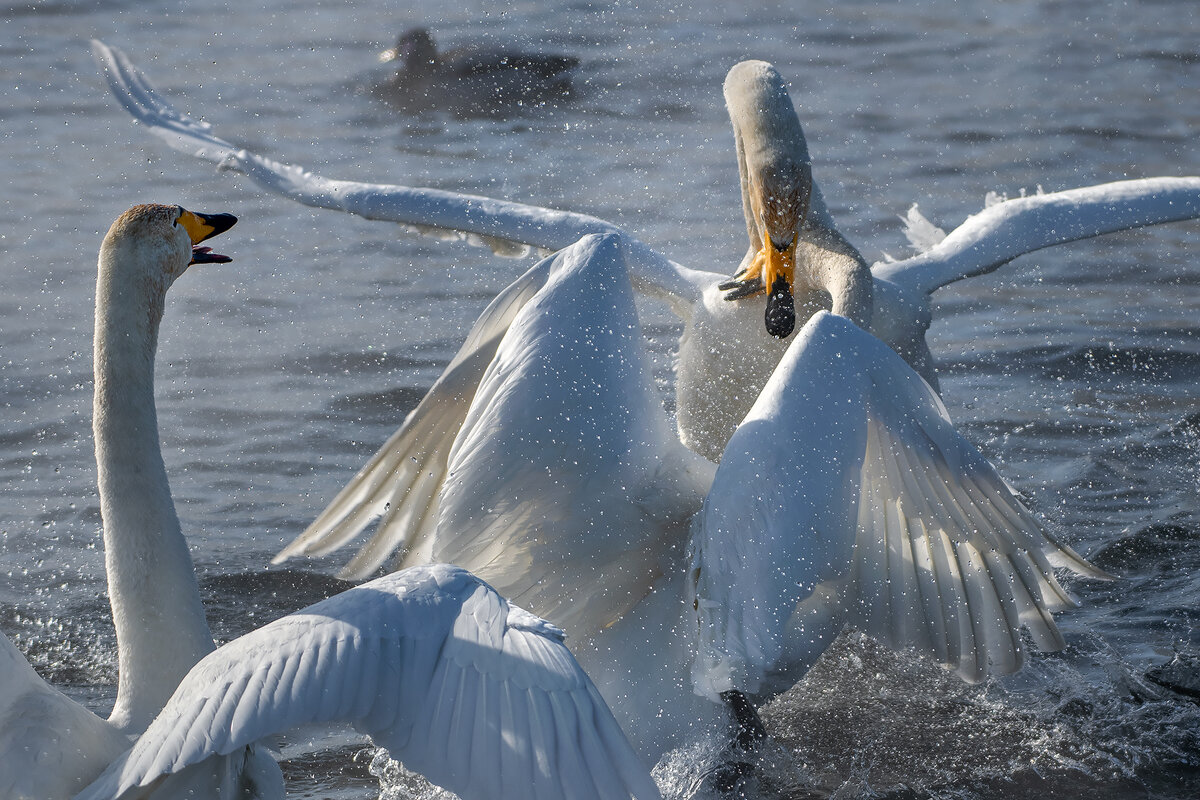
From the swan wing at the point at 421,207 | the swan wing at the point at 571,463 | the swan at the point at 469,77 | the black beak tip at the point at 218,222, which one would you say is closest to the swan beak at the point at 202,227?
the black beak tip at the point at 218,222

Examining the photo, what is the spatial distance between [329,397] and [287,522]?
140 cm

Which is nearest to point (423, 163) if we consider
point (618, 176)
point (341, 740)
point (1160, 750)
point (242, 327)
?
point (618, 176)

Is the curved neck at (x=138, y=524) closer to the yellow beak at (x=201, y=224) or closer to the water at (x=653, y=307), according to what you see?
the yellow beak at (x=201, y=224)

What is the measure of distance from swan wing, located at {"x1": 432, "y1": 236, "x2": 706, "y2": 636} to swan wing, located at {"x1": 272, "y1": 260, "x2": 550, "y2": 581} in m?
0.81

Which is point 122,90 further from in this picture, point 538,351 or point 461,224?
point 538,351

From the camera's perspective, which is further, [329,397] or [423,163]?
[423,163]

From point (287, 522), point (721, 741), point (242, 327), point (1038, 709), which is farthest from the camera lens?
point (242, 327)

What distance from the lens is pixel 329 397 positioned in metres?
7.44

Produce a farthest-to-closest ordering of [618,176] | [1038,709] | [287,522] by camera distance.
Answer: [618,176], [287,522], [1038,709]

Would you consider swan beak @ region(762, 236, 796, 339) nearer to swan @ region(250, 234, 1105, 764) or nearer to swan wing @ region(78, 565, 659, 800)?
swan @ region(250, 234, 1105, 764)

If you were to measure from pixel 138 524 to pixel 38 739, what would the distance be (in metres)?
0.65

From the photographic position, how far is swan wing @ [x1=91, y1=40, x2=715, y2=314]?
581 cm

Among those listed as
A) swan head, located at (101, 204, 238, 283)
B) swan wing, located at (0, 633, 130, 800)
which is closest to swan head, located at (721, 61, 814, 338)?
swan head, located at (101, 204, 238, 283)

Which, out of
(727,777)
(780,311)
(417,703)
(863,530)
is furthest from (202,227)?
(727,777)
